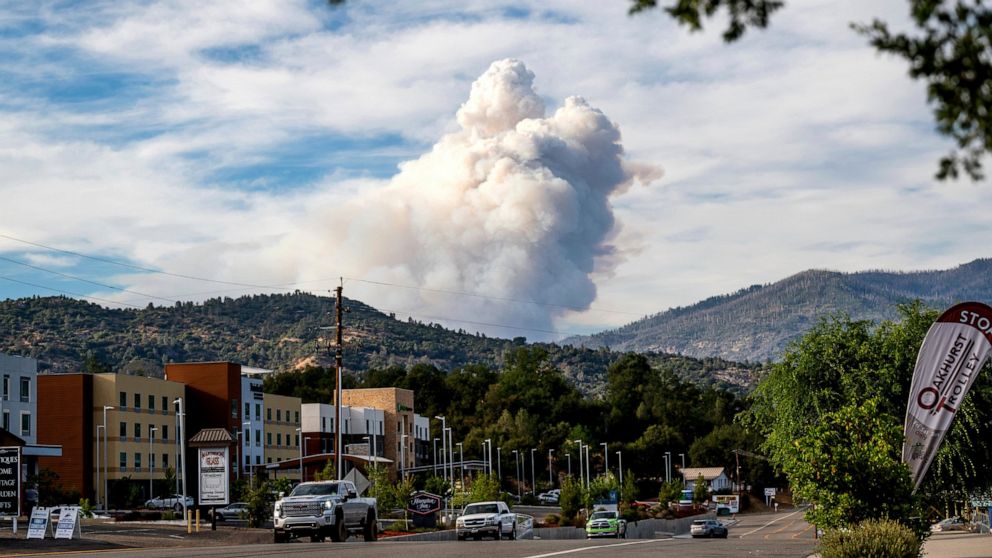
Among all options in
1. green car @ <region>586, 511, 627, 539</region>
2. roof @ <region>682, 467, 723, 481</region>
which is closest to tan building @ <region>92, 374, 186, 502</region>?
green car @ <region>586, 511, 627, 539</region>

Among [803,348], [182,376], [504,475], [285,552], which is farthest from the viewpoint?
[504,475]

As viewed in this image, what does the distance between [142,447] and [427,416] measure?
7688 centimetres

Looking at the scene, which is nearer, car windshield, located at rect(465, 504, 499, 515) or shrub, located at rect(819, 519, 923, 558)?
shrub, located at rect(819, 519, 923, 558)

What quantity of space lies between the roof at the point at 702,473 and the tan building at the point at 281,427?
231 ft

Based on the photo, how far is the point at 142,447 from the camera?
382 feet

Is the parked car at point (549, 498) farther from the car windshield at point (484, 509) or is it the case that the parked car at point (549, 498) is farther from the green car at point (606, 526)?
the car windshield at point (484, 509)

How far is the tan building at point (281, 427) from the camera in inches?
5438

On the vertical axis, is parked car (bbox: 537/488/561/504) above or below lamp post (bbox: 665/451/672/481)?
below

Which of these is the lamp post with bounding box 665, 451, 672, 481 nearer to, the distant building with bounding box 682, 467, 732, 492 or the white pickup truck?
the distant building with bounding box 682, 467, 732, 492

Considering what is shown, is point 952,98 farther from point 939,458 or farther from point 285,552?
point 939,458

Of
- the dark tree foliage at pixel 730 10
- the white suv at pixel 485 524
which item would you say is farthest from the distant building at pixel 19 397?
the dark tree foliage at pixel 730 10

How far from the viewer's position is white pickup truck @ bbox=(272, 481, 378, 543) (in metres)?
40.1

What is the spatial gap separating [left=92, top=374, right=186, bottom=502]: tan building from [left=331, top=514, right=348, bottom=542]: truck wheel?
74364 millimetres

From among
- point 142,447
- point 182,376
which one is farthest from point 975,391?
point 182,376
